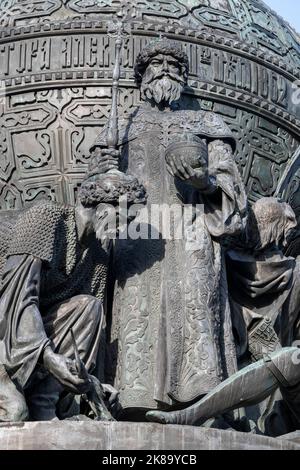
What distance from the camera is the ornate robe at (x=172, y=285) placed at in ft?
67.3

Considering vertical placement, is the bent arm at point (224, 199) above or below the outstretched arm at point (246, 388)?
above

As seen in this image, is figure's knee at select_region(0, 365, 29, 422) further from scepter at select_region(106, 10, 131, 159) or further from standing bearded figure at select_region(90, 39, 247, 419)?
scepter at select_region(106, 10, 131, 159)

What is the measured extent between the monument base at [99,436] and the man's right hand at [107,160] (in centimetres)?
298

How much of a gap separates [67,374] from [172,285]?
1845 mm

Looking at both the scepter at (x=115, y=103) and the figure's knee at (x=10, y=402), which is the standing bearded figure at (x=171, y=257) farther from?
the figure's knee at (x=10, y=402)

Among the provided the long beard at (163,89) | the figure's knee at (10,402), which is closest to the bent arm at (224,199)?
the long beard at (163,89)

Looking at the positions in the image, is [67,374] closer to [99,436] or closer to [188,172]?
[99,436]

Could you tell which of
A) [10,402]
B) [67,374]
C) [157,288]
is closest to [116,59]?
[157,288]

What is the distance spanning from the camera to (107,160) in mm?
20953

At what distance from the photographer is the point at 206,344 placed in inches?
810

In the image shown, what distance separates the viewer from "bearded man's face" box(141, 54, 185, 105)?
71.8 feet

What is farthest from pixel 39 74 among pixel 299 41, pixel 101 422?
pixel 101 422

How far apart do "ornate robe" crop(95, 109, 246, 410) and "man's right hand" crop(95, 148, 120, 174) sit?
1.79 feet

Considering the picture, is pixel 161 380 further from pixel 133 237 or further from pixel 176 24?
pixel 176 24
